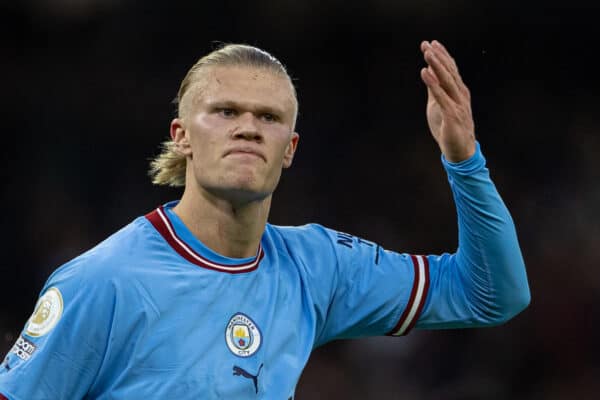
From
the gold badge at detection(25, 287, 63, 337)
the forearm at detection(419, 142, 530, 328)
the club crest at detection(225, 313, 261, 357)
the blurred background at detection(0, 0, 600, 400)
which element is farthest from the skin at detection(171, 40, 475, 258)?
the blurred background at detection(0, 0, 600, 400)

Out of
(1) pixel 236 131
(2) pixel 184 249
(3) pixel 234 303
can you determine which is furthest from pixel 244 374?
(1) pixel 236 131

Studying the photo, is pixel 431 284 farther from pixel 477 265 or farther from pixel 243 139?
pixel 243 139

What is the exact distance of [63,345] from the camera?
256cm

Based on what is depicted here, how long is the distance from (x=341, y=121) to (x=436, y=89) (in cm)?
442

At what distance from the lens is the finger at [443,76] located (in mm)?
2775

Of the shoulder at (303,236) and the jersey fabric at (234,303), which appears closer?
the jersey fabric at (234,303)

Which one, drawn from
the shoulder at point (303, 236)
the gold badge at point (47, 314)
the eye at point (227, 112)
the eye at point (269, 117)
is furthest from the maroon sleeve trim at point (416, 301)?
the gold badge at point (47, 314)

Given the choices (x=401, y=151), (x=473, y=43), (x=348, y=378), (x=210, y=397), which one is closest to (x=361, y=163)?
(x=401, y=151)

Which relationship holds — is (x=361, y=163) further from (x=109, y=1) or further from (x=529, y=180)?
(x=109, y=1)

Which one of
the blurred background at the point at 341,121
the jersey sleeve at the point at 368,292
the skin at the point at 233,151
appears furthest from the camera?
the blurred background at the point at 341,121

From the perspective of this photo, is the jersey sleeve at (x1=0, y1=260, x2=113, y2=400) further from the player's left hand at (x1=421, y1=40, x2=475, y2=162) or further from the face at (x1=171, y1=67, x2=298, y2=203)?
the player's left hand at (x1=421, y1=40, x2=475, y2=162)

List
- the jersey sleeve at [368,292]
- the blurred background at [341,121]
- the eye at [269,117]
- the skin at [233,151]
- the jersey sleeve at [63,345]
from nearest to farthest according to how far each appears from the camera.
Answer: the jersey sleeve at [63,345]
the skin at [233,151]
the eye at [269,117]
the jersey sleeve at [368,292]
the blurred background at [341,121]

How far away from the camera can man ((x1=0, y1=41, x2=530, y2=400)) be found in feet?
8.58

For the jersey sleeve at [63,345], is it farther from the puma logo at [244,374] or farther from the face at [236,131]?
the face at [236,131]
